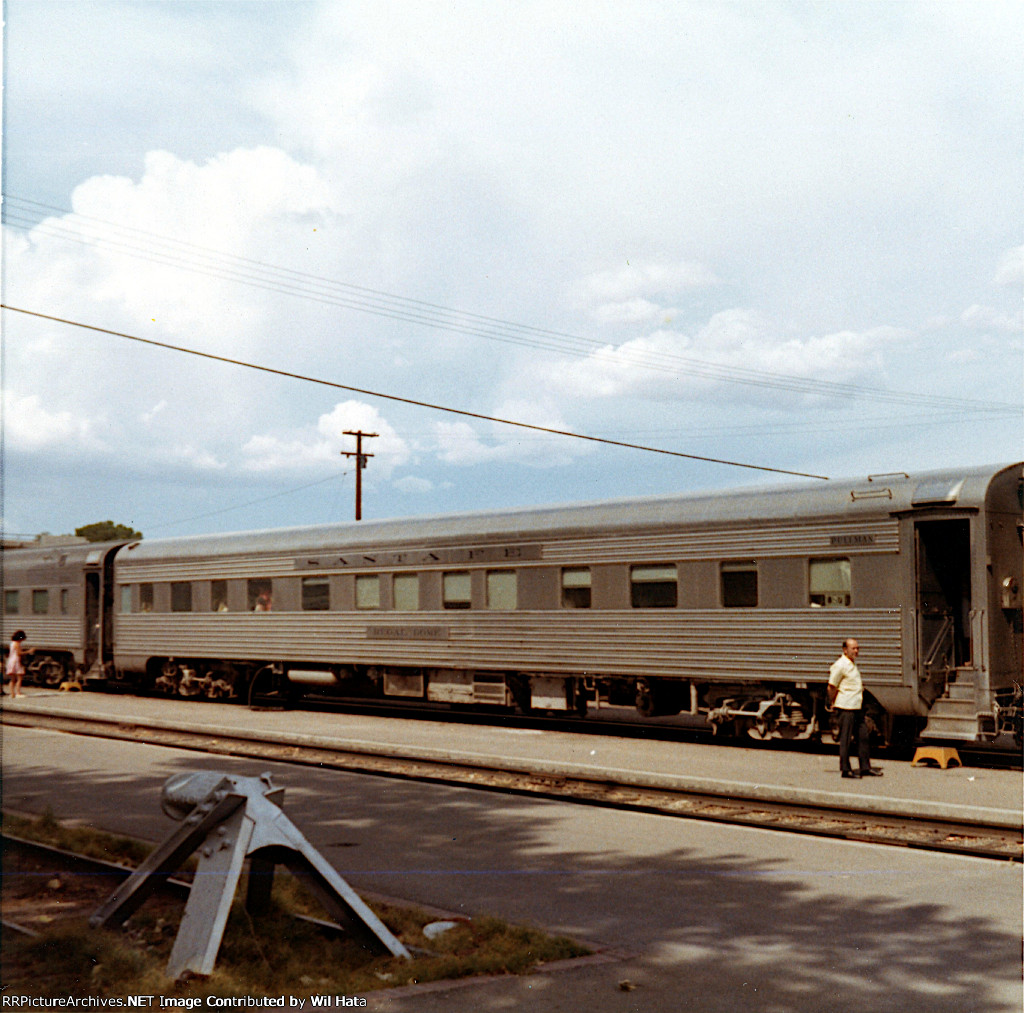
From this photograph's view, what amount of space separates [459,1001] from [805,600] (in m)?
11.2

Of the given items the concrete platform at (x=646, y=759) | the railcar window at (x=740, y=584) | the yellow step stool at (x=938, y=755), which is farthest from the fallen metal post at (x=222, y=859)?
the railcar window at (x=740, y=584)

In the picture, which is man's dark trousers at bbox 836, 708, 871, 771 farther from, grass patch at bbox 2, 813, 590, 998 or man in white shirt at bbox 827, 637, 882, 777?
grass patch at bbox 2, 813, 590, 998

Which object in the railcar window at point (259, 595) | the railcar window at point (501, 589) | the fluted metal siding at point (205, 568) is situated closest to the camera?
the railcar window at point (501, 589)

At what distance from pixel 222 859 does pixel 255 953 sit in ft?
2.26

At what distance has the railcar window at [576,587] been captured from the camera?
18.8m

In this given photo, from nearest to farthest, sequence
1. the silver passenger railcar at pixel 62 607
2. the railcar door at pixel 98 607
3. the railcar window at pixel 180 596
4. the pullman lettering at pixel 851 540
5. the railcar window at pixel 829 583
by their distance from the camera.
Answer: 1. the pullman lettering at pixel 851 540
2. the railcar window at pixel 829 583
3. the railcar window at pixel 180 596
4. the railcar door at pixel 98 607
5. the silver passenger railcar at pixel 62 607

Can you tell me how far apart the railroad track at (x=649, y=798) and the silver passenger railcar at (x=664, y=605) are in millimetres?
3702

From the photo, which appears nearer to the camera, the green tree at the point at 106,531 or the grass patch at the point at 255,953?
the grass patch at the point at 255,953

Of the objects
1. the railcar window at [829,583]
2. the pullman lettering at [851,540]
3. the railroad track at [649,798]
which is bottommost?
the railroad track at [649,798]

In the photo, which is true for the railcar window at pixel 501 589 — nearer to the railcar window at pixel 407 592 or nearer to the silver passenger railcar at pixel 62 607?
the railcar window at pixel 407 592

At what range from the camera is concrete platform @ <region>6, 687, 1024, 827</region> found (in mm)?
11945

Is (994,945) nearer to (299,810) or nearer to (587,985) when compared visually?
(587,985)

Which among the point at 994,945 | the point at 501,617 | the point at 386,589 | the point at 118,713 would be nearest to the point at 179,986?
the point at 994,945

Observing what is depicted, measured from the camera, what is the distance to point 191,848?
22.5 feet
